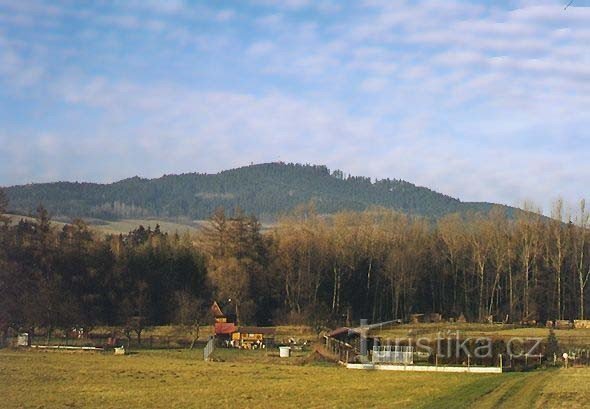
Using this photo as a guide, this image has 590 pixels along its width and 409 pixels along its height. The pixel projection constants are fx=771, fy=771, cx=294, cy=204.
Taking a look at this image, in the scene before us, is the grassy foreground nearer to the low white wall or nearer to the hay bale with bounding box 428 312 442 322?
the low white wall

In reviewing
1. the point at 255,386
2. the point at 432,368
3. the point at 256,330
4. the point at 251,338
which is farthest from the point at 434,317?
the point at 255,386

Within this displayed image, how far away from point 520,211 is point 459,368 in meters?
48.4

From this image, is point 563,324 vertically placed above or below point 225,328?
above

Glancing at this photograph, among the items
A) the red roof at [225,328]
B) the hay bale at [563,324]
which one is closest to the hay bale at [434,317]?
the hay bale at [563,324]

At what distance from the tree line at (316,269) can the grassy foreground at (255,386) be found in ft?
86.0

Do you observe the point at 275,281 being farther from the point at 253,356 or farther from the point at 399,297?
the point at 253,356

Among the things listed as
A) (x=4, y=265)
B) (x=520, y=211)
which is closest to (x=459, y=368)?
(x=4, y=265)

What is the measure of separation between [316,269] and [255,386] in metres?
50.4

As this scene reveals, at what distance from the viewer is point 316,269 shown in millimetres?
79938

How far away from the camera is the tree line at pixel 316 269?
229 feet

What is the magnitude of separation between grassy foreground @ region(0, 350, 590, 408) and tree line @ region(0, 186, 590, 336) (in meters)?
26.2

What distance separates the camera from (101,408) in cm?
2248

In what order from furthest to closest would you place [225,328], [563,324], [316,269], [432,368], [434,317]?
1. [316,269]
2. [434,317]
3. [563,324]
4. [225,328]
5. [432,368]

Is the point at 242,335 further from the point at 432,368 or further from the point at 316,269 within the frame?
the point at 432,368
